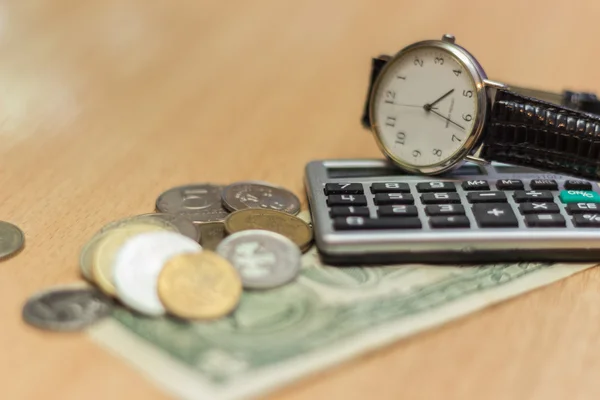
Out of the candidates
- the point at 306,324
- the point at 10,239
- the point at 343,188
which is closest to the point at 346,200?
the point at 343,188

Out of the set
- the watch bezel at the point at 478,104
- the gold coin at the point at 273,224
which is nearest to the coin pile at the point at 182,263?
the gold coin at the point at 273,224

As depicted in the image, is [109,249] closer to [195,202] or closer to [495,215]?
[195,202]

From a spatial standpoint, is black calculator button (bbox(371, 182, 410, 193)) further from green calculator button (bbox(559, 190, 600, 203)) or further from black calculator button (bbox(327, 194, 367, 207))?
green calculator button (bbox(559, 190, 600, 203))

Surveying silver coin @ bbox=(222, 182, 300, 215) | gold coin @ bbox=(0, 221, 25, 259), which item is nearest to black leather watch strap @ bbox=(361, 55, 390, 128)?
silver coin @ bbox=(222, 182, 300, 215)

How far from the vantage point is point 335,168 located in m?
0.64

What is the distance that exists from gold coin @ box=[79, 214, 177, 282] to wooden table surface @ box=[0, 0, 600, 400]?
0.6 inches

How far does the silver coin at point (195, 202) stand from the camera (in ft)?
1.92

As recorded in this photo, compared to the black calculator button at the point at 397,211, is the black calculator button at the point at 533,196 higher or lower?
higher

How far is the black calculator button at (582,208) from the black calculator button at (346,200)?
16cm

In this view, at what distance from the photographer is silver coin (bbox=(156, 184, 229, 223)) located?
0.59 m

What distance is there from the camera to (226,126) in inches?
30.7

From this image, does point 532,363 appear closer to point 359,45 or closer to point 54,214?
point 54,214

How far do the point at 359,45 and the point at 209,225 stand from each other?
1.65ft

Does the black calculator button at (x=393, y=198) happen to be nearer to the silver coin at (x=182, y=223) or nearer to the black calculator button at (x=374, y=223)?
the black calculator button at (x=374, y=223)
